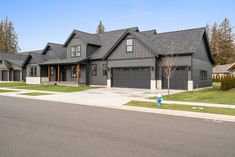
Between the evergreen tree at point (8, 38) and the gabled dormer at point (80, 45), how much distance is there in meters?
49.3

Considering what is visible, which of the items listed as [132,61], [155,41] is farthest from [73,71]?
[155,41]

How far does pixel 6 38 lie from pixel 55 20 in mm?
54077

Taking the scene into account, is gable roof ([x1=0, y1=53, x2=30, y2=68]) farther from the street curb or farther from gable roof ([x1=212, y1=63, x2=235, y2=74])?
gable roof ([x1=212, y1=63, x2=235, y2=74])

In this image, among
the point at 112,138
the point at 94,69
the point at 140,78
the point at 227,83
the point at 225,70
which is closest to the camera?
the point at 112,138

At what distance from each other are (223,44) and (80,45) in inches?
1895

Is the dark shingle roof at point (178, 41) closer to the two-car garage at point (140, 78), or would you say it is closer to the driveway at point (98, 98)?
the two-car garage at point (140, 78)

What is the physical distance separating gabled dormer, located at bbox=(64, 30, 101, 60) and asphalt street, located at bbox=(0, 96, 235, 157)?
2282 centimetres

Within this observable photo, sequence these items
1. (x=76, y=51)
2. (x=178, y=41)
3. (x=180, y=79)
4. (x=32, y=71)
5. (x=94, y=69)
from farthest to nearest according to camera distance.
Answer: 1. (x=32, y=71)
2. (x=76, y=51)
3. (x=94, y=69)
4. (x=178, y=41)
5. (x=180, y=79)

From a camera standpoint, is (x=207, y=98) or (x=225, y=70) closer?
(x=207, y=98)

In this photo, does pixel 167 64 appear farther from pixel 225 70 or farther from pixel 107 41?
pixel 225 70

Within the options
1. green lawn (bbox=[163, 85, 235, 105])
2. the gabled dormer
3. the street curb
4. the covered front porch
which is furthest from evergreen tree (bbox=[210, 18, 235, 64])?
the street curb

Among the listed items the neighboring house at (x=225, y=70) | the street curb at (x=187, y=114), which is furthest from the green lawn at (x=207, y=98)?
the neighboring house at (x=225, y=70)

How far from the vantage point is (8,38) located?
7400cm

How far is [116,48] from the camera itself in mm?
27625
